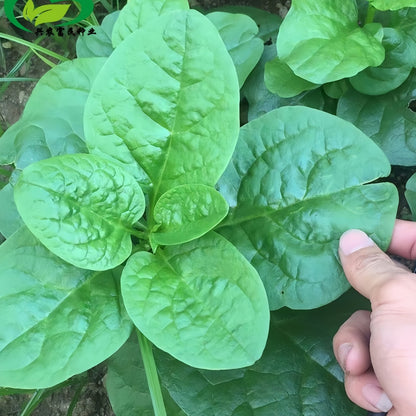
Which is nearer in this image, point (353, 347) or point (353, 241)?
point (353, 241)

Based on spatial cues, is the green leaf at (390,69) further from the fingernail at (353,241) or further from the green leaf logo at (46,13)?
the green leaf logo at (46,13)

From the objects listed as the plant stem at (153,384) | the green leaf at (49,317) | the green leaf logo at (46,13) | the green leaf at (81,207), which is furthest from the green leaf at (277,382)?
the green leaf logo at (46,13)

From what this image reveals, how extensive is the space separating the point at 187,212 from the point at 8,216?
38cm

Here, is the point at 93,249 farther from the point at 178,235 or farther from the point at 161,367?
the point at 161,367

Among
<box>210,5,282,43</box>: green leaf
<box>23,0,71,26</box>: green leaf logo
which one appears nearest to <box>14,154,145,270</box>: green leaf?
<box>210,5,282,43</box>: green leaf

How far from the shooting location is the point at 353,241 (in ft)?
2.83

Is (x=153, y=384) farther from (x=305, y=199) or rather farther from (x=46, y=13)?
(x=46, y=13)

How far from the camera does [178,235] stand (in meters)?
0.82

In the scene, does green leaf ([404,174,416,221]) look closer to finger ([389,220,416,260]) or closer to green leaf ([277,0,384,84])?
finger ([389,220,416,260])

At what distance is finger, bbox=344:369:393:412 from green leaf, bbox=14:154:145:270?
514mm

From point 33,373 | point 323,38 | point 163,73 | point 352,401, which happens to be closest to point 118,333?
point 33,373

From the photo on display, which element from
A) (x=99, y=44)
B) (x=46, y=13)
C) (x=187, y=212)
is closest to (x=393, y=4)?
(x=187, y=212)

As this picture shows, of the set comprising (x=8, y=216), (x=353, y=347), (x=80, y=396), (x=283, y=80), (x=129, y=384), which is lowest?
(x=80, y=396)

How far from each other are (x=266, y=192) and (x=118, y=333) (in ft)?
1.14
